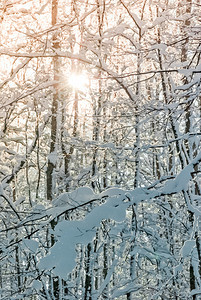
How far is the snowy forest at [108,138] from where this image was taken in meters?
2.20

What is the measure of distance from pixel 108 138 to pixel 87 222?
7159 millimetres

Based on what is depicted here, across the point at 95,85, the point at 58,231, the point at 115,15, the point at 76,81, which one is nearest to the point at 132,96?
the point at 76,81

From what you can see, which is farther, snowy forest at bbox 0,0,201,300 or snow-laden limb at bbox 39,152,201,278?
snowy forest at bbox 0,0,201,300

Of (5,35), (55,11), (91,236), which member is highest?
(55,11)

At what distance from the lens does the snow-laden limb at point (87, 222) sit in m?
1.71

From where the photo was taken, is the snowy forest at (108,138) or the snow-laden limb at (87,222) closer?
the snow-laden limb at (87,222)

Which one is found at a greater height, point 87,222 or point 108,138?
point 108,138

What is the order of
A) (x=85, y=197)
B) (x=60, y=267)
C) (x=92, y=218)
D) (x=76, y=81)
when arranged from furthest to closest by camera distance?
(x=76, y=81) < (x=85, y=197) < (x=92, y=218) < (x=60, y=267)

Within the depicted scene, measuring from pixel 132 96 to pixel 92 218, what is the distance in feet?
13.2

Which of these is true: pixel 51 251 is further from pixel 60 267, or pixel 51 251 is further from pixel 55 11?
pixel 55 11

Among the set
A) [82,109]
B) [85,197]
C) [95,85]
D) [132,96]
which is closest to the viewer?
[85,197]

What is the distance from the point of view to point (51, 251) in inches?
68.9

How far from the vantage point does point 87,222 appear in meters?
1.96

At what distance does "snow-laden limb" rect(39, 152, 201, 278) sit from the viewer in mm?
1712
